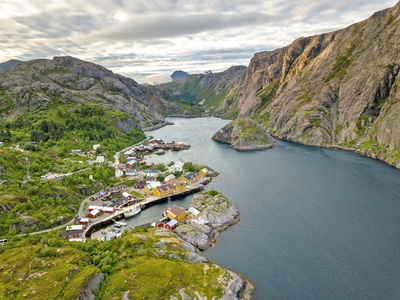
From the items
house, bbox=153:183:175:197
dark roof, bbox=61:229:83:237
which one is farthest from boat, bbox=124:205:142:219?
dark roof, bbox=61:229:83:237

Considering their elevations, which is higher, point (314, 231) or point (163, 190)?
point (163, 190)

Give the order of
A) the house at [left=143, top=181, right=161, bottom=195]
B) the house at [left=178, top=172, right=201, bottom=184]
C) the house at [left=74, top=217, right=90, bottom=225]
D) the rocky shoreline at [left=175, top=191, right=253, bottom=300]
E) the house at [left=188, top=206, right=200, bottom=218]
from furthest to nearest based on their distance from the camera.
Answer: the house at [left=178, top=172, right=201, bottom=184], the house at [left=143, top=181, right=161, bottom=195], the house at [left=188, top=206, right=200, bottom=218], the house at [left=74, top=217, right=90, bottom=225], the rocky shoreline at [left=175, top=191, right=253, bottom=300]

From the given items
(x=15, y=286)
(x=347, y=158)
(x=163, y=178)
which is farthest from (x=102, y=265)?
(x=347, y=158)

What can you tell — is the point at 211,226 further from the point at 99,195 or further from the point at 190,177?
the point at 99,195

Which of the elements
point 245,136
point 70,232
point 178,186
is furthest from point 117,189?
point 245,136

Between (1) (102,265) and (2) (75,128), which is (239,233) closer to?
(1) (102,265)

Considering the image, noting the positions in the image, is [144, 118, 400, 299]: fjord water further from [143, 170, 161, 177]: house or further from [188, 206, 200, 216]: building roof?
[143, 170, 161, 177]: house
